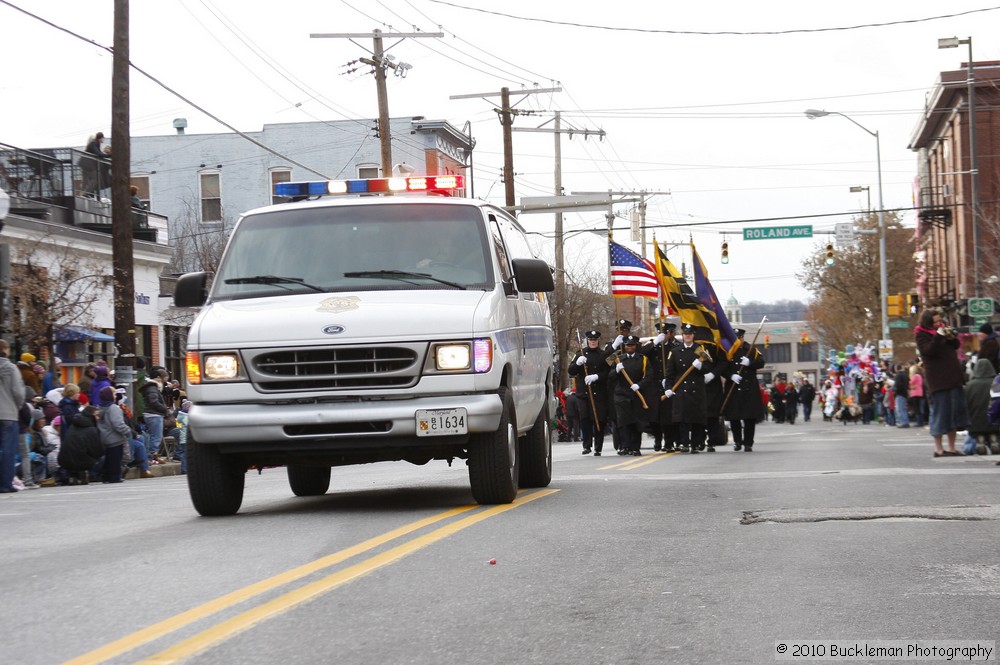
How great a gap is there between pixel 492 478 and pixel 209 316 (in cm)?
225

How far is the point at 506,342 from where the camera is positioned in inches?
402

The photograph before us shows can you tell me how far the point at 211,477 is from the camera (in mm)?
9852

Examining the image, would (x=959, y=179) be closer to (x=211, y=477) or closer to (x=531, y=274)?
(x=531, y=274)

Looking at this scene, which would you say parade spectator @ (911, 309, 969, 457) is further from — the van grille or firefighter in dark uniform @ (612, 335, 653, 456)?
the van grille

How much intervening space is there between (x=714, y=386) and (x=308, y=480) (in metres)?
10.9

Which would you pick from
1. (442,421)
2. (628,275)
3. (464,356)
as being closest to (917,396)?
(628,275)

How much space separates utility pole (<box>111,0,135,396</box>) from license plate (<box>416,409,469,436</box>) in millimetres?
15112

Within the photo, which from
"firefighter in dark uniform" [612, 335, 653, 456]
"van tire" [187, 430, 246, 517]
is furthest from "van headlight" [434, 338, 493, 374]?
"firefighter in dark uniform" [612, 335, 653, 456]

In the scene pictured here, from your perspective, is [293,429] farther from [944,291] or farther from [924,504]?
[944,291]

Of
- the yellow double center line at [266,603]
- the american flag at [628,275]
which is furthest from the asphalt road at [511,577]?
the american flag at [628,275]

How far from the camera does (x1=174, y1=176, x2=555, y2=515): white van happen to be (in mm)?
9461

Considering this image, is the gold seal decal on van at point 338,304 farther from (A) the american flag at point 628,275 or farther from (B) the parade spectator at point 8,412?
(A) the american flag at point 628,275

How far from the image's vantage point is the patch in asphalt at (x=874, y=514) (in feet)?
29.7

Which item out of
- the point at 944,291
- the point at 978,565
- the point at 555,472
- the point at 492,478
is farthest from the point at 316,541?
the point at 944,291
